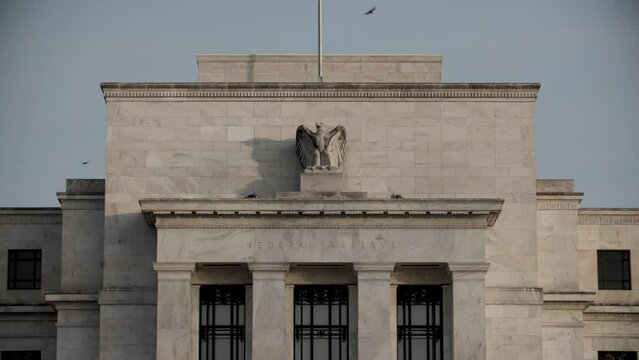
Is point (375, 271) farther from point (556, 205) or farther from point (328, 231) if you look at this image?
point (556, 205)

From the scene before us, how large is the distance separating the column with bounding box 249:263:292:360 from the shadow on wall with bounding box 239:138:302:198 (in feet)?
13.3

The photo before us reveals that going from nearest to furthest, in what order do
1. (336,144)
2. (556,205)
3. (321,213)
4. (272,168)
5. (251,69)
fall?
(321,213) < (336,144) < (272,168) < (556,205) < (251,69)

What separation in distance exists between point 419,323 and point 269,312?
19.6 ft

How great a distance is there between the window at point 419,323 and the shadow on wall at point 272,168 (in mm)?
6199

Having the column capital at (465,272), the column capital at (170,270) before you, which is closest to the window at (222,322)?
the column capital at (170,270)

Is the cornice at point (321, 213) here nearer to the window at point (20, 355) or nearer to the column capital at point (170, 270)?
the column capital at point (170, 270)

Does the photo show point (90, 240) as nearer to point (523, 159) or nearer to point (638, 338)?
point (523, 159)

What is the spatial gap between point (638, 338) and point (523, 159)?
9.81 m

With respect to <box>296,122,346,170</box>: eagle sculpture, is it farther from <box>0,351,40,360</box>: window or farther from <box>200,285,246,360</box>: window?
<box>0,351,40,360</box>: window

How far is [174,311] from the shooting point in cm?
6594

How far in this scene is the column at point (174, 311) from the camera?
2584 inches

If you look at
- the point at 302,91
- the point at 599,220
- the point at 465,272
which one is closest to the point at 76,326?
the point at 302,91

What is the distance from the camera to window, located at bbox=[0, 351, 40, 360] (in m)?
74.0

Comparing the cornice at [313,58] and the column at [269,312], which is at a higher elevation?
the cornice at [313,58]
